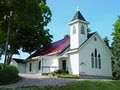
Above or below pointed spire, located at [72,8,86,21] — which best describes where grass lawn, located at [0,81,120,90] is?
below

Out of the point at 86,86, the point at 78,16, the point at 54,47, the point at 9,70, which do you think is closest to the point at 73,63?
the point at 78,16

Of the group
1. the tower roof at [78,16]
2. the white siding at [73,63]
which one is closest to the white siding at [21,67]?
the white siding at [73,63]

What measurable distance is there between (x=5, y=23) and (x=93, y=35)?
47.3 ft

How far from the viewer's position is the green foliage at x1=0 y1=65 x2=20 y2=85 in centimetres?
2548

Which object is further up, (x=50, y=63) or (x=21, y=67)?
(x=50, y=63)

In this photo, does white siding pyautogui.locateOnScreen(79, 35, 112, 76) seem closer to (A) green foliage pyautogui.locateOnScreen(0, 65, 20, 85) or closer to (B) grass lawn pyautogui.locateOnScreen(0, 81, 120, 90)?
(B) grass lawn pyautogui.locateOnScreen(0, 81, 120, 90)

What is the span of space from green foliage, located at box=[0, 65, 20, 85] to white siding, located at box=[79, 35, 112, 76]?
12.3 meters

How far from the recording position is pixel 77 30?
38.2 meters

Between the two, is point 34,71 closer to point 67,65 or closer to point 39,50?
point 39,50

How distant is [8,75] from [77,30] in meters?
15.2

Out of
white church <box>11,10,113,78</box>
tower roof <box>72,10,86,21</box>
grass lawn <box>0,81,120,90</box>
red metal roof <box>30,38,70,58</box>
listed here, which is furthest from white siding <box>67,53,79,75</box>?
grass lawn <box>0,81,120,90</box>

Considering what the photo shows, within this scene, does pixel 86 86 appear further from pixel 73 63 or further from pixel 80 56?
pixel 73 63

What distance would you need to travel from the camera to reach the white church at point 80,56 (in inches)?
1459

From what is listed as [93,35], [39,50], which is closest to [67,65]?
[93,35]
